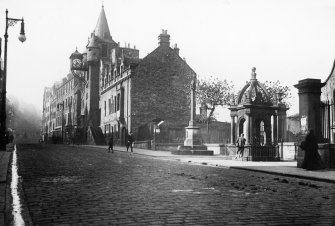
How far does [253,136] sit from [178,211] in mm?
16448

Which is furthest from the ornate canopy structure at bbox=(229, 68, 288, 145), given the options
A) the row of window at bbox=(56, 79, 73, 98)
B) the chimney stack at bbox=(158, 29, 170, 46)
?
the row of window at bbox=(56, 79, 73, 98)

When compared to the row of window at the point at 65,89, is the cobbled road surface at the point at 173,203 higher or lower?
lower

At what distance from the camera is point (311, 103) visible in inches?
610

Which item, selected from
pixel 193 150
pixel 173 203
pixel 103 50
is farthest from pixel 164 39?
pixel 173 203

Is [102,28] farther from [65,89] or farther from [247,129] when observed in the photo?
[247,129]

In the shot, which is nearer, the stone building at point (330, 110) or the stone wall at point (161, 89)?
the stone building at point (330, 110)

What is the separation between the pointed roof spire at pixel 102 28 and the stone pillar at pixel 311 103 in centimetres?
5052

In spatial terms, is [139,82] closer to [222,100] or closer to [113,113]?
[113,113]

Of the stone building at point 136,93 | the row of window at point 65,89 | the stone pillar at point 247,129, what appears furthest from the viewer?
the row of window at point 65,89

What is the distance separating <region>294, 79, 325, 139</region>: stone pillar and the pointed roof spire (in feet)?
166

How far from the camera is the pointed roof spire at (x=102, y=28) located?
6247cm

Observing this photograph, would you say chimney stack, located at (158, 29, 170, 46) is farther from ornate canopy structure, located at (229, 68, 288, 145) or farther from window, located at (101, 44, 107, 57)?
ornate canopy structure, located at (229, 68, 288, 145)

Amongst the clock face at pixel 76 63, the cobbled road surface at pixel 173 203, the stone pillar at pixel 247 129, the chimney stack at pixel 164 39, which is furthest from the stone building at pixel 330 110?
the clock face at pixel 76 63

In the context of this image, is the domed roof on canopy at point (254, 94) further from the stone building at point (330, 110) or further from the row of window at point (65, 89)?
the row of window at point (65, 89)
